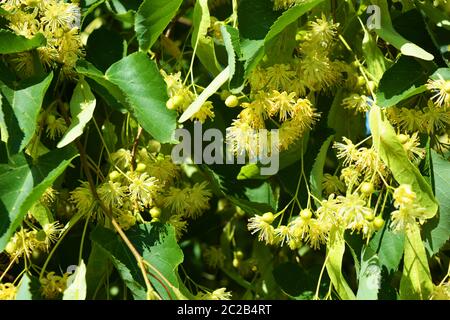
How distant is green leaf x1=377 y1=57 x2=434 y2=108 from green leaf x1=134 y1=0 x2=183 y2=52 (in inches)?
17.7

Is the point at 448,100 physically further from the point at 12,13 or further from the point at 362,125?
the point at 12,13

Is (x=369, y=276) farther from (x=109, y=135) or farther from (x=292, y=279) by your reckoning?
(x=109, y=135)

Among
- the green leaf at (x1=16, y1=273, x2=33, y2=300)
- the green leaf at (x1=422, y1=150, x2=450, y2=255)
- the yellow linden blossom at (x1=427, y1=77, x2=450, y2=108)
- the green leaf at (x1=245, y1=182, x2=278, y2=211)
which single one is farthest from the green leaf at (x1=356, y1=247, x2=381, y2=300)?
the green leaf at (x1=16, y1=273, x2=33, y2=300)

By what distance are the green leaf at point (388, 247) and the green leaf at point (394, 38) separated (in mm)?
354

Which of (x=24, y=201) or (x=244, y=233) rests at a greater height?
(x=24, y=201)

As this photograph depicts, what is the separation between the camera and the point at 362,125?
174cm

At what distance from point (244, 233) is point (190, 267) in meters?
0.31

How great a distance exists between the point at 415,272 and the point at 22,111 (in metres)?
0.82

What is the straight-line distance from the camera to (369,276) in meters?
1.49

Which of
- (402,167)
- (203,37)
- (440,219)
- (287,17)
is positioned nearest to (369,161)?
(402,167)

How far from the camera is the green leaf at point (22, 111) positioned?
1.42 metres

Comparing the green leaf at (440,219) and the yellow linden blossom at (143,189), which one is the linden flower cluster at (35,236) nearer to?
the yellow linden blossom at (143,189)
